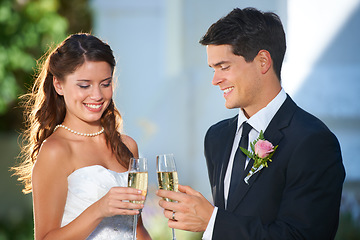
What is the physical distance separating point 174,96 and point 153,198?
7.49 ft

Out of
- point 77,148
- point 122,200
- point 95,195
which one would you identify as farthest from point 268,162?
point 77,148

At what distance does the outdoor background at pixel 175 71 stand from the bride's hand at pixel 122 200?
3.27 meters

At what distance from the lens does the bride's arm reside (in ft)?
10.1

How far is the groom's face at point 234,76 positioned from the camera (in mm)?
3129

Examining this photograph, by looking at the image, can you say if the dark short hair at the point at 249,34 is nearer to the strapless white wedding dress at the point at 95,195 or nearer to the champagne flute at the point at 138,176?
the champagne flute at the point at 138,176

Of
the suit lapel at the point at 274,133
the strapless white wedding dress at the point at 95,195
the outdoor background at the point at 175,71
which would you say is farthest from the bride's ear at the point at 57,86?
the outdoor background at the point at 175,71

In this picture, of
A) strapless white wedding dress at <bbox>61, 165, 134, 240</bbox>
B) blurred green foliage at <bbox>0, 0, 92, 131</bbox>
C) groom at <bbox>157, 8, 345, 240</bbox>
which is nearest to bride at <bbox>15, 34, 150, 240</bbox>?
strapless white wedding dress at <bbox>61, 165, 134, 240</bbox>

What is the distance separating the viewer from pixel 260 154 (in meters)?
2.89

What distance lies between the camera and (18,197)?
1370cm

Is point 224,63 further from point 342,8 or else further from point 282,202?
point 342,8

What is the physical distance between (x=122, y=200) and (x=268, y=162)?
83 centimetres

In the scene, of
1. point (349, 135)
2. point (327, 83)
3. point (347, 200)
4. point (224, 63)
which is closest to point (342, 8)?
point (327, 83)

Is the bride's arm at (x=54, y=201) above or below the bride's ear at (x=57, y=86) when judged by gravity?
below

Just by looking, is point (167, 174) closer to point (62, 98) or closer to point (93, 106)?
point (93, 106)
